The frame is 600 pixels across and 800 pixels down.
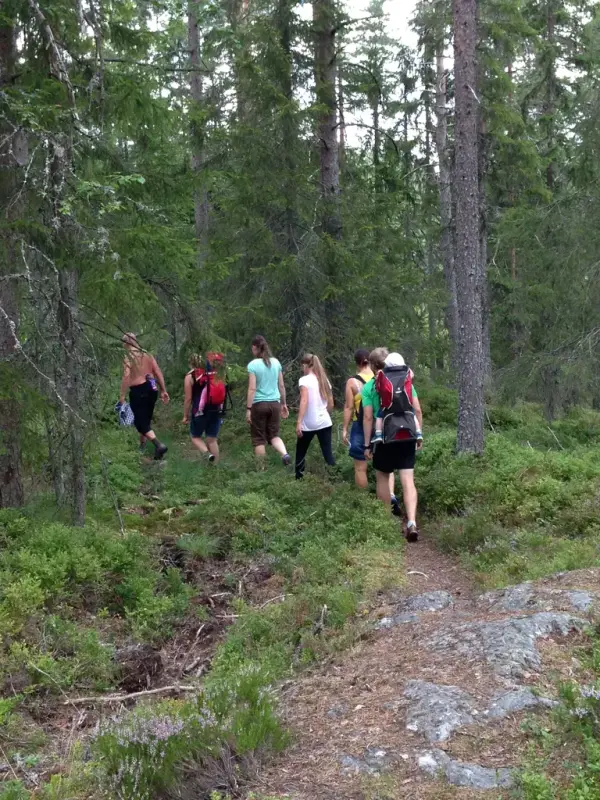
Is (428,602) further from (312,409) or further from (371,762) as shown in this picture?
(312,409)

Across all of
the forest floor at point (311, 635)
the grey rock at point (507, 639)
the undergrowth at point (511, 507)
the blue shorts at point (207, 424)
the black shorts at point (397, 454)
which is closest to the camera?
the forest floor at point (311, 635)

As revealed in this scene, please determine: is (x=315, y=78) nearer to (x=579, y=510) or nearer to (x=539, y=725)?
(x=579, y=510)

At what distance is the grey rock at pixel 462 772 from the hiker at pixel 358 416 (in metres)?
5.57

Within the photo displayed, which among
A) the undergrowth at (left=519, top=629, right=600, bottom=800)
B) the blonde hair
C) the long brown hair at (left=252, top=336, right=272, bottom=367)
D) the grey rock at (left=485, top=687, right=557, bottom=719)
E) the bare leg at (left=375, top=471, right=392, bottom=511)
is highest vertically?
the long brown hair at (left=252, top=336, right=272, bottom=367)

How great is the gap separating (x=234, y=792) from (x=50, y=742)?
159 cm

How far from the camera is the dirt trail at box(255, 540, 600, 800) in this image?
3299 millimetres

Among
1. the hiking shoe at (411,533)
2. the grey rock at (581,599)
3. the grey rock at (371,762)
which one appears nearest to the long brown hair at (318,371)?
the hiking shoe at (411,533)

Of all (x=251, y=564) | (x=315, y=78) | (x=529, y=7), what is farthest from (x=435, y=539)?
(x=529, y=7)

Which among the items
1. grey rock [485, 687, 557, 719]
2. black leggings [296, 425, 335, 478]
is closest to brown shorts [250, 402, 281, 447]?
black leggings [296, 425, 335, 478]

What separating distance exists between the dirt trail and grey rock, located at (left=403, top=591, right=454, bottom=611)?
10 mm

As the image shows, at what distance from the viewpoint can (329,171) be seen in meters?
13.7

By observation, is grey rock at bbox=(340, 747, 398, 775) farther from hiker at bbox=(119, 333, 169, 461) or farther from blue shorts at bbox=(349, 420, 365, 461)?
hiker at bbox=(119, 333, 169, 461)

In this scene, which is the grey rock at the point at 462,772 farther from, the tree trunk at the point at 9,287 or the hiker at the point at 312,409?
the hiker at the point at 312,409

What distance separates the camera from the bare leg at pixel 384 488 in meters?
8.31
